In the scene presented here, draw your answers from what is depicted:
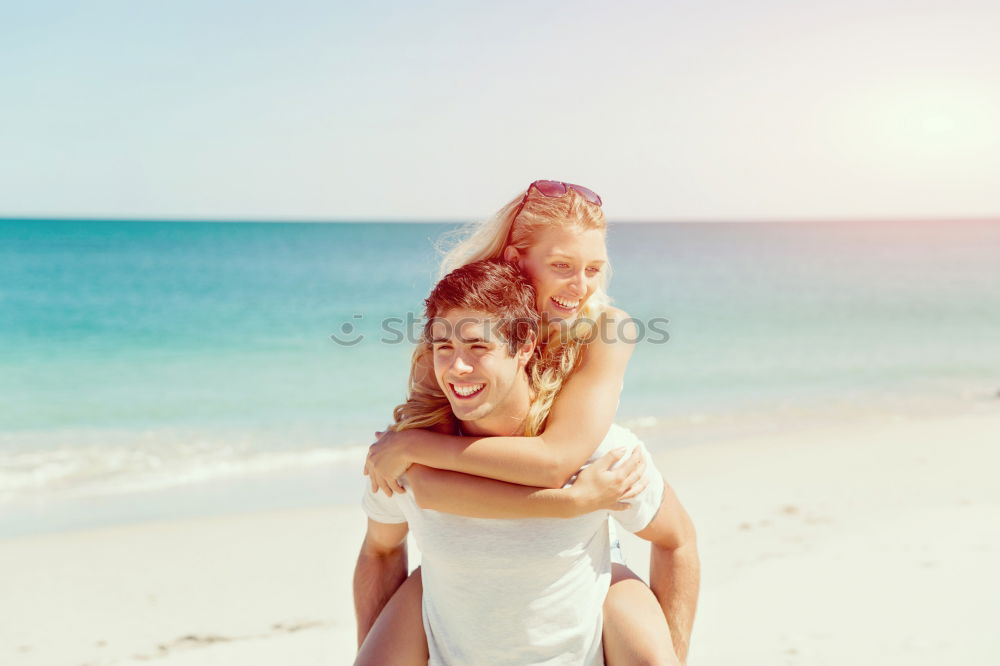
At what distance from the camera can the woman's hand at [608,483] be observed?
2.44 metres

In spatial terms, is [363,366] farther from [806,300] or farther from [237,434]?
[806,300]

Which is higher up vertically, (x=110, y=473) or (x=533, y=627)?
(x=533, y=627)

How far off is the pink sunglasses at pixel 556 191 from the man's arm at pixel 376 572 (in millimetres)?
1267

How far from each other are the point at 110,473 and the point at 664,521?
7754 mm

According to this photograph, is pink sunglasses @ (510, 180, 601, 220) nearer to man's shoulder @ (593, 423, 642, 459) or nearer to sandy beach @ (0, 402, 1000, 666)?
man's shoulder @ (593, 423, 642, 459)

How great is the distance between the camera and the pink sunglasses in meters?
3.32

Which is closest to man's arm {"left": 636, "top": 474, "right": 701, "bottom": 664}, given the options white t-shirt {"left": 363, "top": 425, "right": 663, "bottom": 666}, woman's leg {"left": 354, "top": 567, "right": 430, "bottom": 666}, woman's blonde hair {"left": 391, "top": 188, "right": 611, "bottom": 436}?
white t-shirt {"left": 363, "top": 425, "right": 663, "bottom": 666}

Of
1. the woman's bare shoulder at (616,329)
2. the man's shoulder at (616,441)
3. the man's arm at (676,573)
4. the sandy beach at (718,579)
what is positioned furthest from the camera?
the sandy beach at (718,579)

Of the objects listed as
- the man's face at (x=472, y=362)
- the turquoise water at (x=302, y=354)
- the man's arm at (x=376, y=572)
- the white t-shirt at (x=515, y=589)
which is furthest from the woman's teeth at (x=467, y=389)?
the turquoise water at (x=302, y=354)

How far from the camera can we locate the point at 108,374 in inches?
627

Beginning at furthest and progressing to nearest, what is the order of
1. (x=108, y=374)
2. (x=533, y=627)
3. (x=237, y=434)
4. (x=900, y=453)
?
(x=108, y=374) < (x=237, y=434) < (x=900, y=453) < (x=533, y=627)

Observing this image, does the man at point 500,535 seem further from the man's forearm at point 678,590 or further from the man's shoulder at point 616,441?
the man's forearm at point 678,590

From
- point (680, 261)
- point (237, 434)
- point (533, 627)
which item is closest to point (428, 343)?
point (533, 627)

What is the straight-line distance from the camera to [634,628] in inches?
99.2
